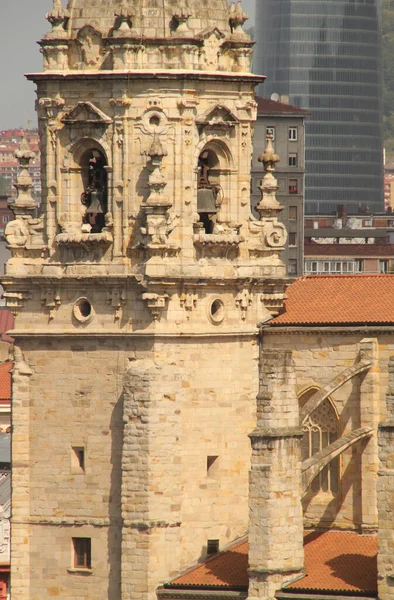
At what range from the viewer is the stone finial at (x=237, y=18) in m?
78.8

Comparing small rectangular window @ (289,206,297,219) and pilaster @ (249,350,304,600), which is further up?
small rectangular window @ (289,206,297,219)

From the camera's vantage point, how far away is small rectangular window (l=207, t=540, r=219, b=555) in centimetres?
7888

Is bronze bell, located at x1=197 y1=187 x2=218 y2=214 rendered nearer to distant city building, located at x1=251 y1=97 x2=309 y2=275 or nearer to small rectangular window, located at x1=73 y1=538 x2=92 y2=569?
small rectangular window, located at x1=73 y1=538 x2=92 y2=569

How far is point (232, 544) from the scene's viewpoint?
7938 centimetres

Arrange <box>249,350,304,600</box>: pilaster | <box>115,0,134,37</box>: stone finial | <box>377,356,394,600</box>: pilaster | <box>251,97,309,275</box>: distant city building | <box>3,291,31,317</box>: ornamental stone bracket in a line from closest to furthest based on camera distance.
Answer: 1. <box>377,356,394,600</box>: pilaster
2. <box>249,350,304,600</box>: pilaster
3. <box>115,0,134,37</box>: stone finial
4. <box>3,291,31,317</box>: ornamental stone bracket
5. <box>251,97,309,275</box>: distant city building

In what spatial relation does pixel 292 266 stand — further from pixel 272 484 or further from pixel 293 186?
pixel 272 484

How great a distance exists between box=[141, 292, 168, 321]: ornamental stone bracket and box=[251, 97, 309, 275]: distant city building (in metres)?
113

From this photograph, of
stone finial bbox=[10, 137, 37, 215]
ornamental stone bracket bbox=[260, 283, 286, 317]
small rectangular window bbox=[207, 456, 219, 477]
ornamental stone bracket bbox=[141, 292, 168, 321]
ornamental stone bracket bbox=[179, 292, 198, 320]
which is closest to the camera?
ornamental stone bracket bbox=[141, 292, 168, 321]

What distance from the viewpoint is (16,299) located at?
7994 centimetres

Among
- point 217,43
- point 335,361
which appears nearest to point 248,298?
point 335,361

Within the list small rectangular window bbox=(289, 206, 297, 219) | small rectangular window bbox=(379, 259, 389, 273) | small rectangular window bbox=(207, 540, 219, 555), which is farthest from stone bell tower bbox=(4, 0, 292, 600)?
small rectangular window bbox=(289, 206, 297, 219)

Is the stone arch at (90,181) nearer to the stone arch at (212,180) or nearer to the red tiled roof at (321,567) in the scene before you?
the stone arch at (212,180)

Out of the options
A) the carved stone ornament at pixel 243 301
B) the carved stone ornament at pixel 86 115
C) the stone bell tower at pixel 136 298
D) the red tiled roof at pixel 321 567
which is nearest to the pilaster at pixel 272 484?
the red tiled roof at pixel 321 567

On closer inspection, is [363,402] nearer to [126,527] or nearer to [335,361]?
[335,361]
